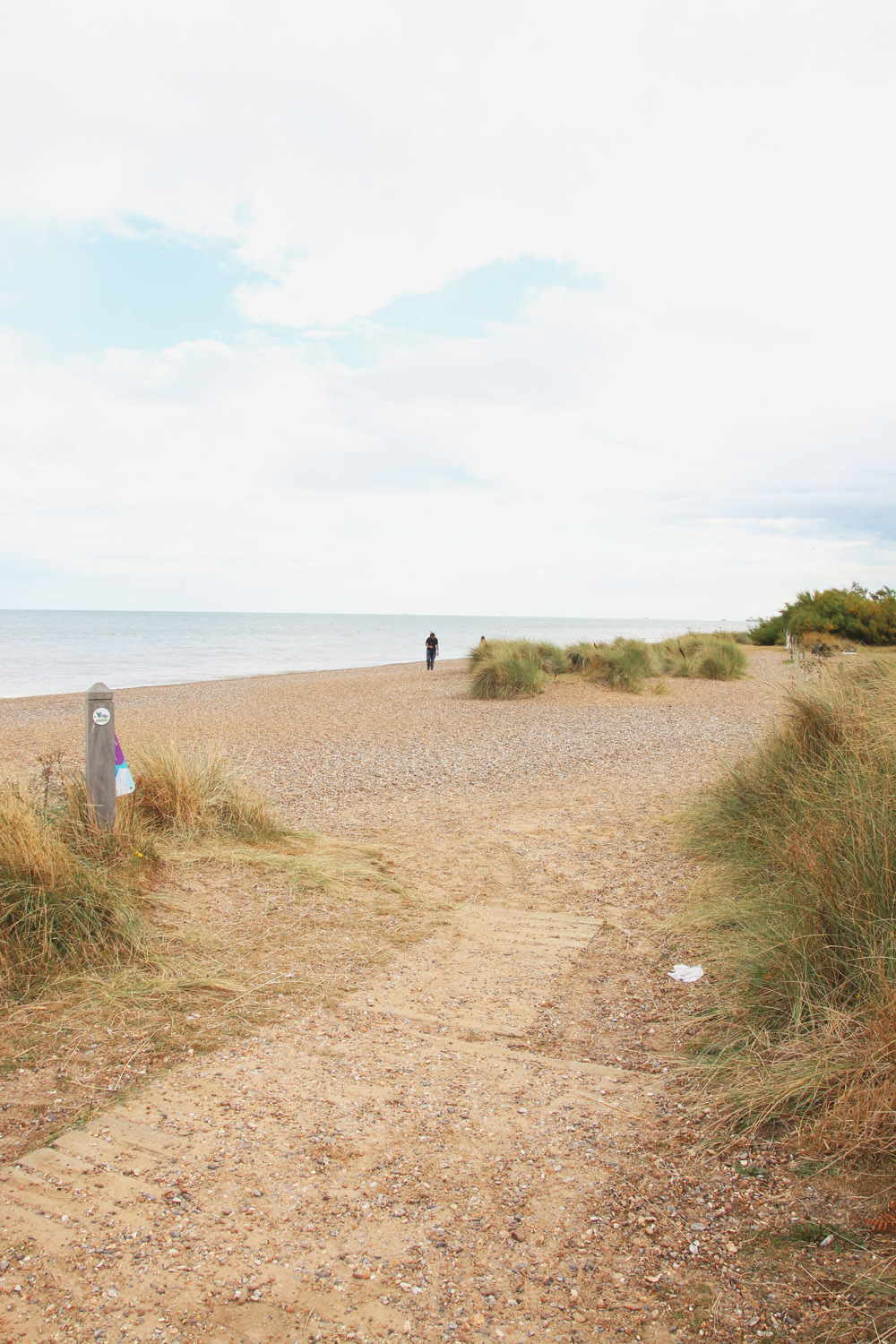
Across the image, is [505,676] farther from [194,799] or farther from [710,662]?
[194,799]

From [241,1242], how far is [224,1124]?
592 mm

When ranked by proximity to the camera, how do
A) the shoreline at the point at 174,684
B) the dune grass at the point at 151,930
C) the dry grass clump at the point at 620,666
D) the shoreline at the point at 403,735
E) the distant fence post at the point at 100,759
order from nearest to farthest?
the dune grass at the point at 151,930, the distant fence post at the point at 100,759, the shoreline at the point at 403,735, the dry grass clump at the point at 620,666, the shoreline at the point at 174,684

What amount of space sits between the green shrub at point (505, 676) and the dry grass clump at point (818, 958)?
12.3 m

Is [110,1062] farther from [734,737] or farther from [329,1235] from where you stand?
[734,737]

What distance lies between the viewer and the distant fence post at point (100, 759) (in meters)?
5.14

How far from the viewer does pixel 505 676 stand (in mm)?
17953

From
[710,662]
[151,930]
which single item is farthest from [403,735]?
[710,662]

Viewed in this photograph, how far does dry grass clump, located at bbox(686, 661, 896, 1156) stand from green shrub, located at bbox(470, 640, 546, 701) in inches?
486

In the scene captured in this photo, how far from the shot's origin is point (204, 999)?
3834 millimetres

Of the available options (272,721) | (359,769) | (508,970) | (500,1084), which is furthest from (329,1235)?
(272,721)

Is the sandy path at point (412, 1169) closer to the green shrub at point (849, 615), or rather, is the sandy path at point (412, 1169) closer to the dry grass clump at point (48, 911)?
the dry grass clump at point (48, 911)

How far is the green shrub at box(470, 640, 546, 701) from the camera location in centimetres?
1794

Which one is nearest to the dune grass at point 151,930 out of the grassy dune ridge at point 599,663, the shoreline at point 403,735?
the shoreline at point 403,735

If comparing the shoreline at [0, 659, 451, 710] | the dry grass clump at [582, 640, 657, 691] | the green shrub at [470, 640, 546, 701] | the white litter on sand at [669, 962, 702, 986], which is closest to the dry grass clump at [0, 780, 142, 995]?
the white litter on sand at [669, 962, 702, 986]
